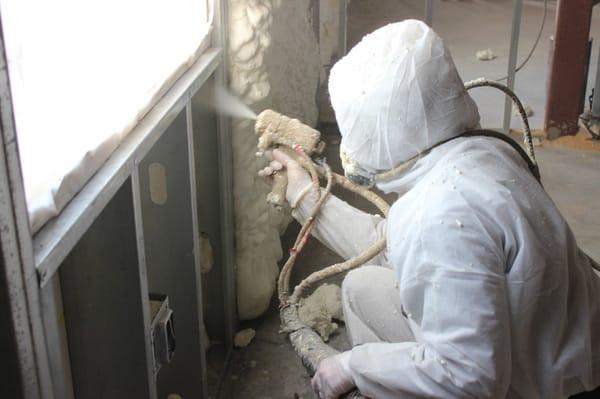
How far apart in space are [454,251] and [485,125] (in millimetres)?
2686

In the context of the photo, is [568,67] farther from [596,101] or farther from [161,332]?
[161,332]

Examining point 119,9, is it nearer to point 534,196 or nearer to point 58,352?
point 58,352

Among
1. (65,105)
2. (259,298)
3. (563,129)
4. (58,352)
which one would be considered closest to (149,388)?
(58,352)

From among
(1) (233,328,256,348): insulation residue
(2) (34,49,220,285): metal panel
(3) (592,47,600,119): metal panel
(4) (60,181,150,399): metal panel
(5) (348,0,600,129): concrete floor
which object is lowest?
(1) (233,328,256,348): insulation residue

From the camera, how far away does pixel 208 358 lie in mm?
2457

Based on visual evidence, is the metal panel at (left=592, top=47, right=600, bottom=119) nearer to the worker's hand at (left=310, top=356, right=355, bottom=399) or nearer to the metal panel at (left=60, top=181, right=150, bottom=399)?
the worker's hand at (left=310, top=356, right=355, bottom=399)

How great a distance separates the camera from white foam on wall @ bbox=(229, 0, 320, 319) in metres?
2.26

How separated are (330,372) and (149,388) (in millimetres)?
341

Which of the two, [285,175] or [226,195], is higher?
[285,175]

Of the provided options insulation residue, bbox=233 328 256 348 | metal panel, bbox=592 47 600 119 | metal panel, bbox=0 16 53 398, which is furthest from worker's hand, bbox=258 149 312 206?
metal panel, bbox=592 47 600 119

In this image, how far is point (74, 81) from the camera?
1431mm

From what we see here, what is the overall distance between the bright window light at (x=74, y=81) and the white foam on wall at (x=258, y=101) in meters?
0.40

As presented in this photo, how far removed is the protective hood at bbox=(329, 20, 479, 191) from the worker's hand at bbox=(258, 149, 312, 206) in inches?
12.4

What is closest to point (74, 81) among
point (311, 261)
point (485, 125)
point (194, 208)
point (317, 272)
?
point (194, 208)
